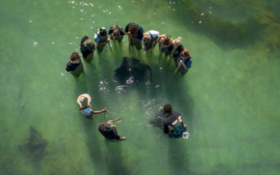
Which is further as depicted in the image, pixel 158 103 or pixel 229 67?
pixel 229 67

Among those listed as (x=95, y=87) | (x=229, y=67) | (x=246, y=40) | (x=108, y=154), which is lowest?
(x=108, y=154)

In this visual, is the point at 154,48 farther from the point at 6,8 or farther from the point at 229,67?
the point at 6,8

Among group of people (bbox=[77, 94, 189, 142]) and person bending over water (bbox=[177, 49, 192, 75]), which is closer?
group of people (bbox=[77, 94, 189, 142])

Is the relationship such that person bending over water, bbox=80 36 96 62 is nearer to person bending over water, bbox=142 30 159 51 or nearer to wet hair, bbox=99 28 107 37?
wet hair, bbox=99 28 107 37

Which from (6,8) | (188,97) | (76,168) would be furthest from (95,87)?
(6,8)

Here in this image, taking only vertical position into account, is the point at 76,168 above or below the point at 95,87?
below

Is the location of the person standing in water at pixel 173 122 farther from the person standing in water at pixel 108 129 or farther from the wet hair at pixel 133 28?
the wet hair at pixel 133 28

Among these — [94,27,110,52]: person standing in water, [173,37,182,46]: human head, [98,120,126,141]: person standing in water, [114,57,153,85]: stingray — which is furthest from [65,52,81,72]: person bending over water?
[173,37,182,46]: human head
